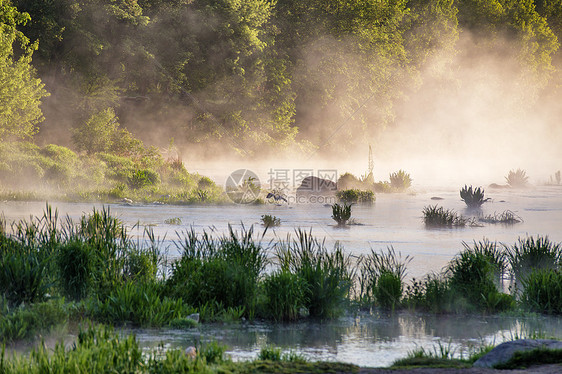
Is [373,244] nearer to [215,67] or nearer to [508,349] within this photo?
[508,349]

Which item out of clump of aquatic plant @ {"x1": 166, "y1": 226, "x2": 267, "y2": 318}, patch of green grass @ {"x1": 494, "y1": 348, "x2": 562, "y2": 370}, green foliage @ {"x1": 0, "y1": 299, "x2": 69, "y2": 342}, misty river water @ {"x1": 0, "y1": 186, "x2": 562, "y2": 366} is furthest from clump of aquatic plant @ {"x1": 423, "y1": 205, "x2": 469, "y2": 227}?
green foliage @ {"x1": 0, "y1": 299, "x2": 69, "y2": 342}

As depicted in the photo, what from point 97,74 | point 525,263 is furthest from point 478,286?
point 97,74

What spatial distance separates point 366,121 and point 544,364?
149ft

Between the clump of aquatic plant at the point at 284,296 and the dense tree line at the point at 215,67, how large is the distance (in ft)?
75.0

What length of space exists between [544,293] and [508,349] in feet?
10.2

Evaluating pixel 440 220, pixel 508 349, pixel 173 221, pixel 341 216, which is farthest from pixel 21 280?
pixel 440 220

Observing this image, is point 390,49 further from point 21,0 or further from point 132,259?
point 132,259

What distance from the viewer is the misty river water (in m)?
6.45

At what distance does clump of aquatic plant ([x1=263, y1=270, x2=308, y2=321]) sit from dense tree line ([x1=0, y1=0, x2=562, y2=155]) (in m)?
22.9

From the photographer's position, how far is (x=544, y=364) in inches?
207

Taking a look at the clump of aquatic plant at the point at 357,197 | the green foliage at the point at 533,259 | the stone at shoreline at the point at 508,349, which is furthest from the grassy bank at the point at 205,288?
the clump of aquatic plant at the point at 357,197

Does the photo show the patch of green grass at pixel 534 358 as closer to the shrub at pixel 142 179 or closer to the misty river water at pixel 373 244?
the misty river water at pixel 373 244

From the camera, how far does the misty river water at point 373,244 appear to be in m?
6.45

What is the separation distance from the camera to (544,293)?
8242mm
